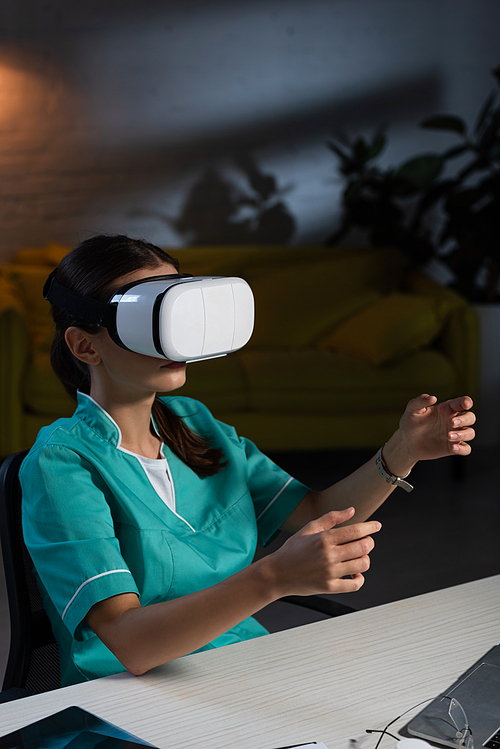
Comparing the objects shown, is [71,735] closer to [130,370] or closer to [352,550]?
[352,550]

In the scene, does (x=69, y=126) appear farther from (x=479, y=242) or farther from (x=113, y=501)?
(x=113, y=501)

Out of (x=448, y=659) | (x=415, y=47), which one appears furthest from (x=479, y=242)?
(x=448, y=659)

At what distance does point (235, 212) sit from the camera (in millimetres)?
4484

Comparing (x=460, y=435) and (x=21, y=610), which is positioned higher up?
(x=460, y=435)

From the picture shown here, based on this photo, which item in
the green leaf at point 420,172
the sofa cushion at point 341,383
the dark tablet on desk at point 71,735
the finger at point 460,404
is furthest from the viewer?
the green leaf at point 420,172

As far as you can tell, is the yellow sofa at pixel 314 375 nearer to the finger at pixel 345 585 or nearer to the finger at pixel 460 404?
the finger at pixel 460 404

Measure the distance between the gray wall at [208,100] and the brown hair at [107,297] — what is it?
2.92 metres

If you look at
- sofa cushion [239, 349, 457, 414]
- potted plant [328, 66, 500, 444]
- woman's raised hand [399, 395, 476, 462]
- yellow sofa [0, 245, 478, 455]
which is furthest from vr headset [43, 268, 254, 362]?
potted plant [328, 66, 500, 444]

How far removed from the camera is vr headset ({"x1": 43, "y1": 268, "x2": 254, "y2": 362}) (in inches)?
37.1

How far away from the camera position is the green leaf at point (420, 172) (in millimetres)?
3936

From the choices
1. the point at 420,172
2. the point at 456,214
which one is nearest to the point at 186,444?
the point at 456,214

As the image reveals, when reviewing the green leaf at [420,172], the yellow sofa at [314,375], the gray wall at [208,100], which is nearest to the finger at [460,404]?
the yellow sofa at [314,375]

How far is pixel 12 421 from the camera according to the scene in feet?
10.7

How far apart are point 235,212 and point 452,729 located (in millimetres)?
3923
